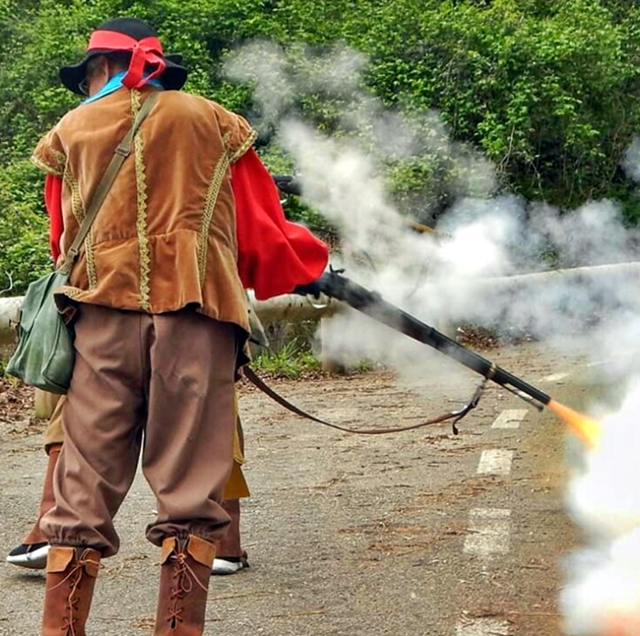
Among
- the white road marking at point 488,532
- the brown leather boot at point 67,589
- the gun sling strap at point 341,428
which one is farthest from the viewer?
the white road marking at point 488,532

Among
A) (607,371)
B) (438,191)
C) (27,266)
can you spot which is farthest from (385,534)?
(438,191)

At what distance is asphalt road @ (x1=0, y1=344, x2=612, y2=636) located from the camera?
15.1 feet

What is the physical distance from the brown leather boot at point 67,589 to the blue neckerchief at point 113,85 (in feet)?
4.48

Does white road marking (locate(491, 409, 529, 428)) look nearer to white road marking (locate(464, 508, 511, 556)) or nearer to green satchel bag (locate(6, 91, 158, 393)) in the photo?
white road marking (locate(464, 508, 511, 556))

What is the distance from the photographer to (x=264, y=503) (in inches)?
253

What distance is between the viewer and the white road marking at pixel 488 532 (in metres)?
5.39

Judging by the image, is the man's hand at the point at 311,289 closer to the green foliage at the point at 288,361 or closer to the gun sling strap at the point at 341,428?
the gun sling strap at the point at 341,428

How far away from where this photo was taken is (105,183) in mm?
3867

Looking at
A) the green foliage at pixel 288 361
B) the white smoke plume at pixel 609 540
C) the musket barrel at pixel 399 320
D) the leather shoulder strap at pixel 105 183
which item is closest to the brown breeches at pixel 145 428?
the leather shoulder strap at pixel 105 183

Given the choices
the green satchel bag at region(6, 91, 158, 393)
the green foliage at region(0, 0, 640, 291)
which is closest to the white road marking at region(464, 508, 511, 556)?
the green satchel bag at region(6, 91, 158, 393)

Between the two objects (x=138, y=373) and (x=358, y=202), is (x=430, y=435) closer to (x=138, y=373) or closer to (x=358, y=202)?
(x=358, y=202)

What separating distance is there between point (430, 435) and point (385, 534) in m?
2.49

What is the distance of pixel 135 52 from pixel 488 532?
108 inches

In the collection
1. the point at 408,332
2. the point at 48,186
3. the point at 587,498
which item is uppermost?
the point at 48,186
